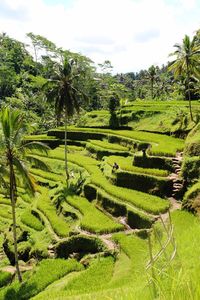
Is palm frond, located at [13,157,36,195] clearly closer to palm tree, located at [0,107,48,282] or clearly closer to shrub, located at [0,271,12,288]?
palm tree, located at [0,107,48,282]

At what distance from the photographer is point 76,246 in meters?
19.2

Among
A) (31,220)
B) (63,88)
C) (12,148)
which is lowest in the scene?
(31,220)

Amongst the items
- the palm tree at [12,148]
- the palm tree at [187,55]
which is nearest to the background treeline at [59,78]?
the palm tree at [187,55]

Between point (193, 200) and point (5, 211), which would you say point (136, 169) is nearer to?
point (193, 200)

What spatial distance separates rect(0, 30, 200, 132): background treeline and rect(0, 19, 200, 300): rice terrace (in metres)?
0.29

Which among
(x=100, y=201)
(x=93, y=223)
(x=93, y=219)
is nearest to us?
(x=93, y=223)

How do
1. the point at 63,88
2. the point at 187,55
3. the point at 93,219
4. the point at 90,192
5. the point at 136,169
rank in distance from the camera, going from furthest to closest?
the point at 187,55 → the point at 63,88 → the point at 90,192 → the point at 136,169 → the point at 93,219

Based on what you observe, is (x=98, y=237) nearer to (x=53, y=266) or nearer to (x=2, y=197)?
(x=53, y=266)

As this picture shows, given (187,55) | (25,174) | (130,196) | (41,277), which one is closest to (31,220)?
(130,196)

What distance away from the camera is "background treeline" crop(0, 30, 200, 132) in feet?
104

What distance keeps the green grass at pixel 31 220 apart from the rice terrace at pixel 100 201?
3.0 inches

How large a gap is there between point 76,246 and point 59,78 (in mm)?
14236

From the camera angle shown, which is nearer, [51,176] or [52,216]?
[52,216]

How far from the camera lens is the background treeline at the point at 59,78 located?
31.7 meters
